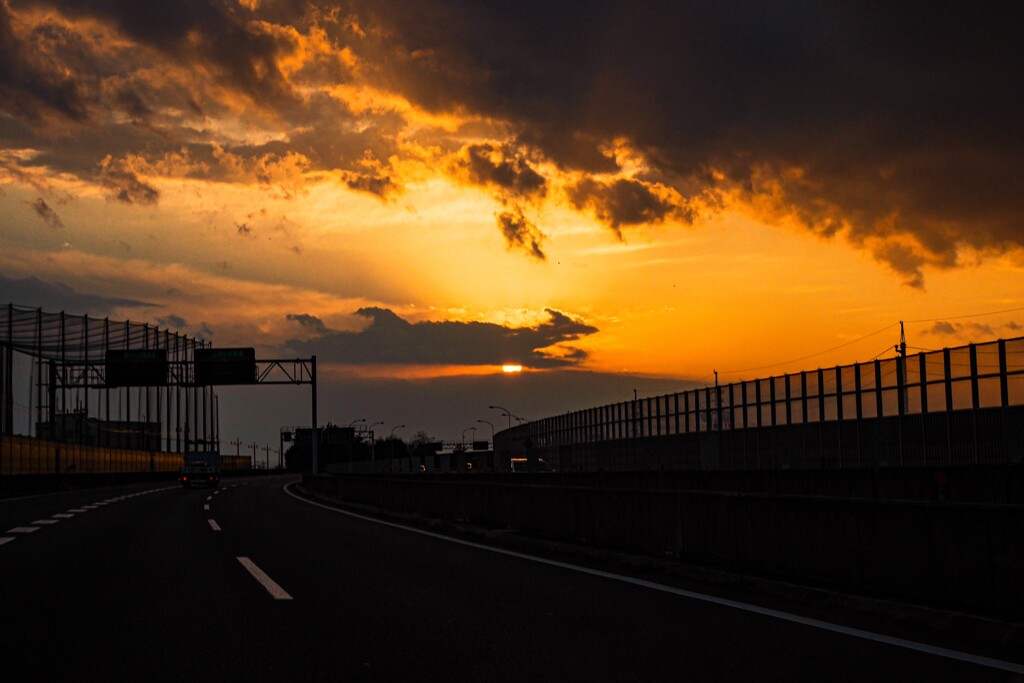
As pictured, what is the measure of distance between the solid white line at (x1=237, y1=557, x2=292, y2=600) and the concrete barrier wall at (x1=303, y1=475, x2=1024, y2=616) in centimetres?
458

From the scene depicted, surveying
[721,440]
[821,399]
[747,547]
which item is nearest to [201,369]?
[721,440]

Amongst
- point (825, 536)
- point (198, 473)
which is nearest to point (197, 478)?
point (198, 473)

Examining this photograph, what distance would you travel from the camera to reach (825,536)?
9.74 meters

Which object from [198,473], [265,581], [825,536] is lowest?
[198,473]

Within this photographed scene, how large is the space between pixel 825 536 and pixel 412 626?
13.2 feet

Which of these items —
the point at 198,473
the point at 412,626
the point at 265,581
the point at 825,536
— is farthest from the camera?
the point at 198,473

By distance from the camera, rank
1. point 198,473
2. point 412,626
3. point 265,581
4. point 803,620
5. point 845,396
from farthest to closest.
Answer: point 198,473, point 845,396, point 265,581, point 803,620, point 412,626

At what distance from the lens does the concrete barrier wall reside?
Answer: 8.00 metres

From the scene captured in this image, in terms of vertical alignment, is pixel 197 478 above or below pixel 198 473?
below

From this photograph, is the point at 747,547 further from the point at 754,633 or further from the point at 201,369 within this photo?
the point at 201,369

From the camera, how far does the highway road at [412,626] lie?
661 centimetres

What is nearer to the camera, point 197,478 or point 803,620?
point 803,620

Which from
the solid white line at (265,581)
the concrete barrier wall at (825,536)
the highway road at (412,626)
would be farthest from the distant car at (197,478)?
the solid white line at (265,581)

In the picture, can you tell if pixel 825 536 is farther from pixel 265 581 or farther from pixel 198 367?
pixel 198 367
